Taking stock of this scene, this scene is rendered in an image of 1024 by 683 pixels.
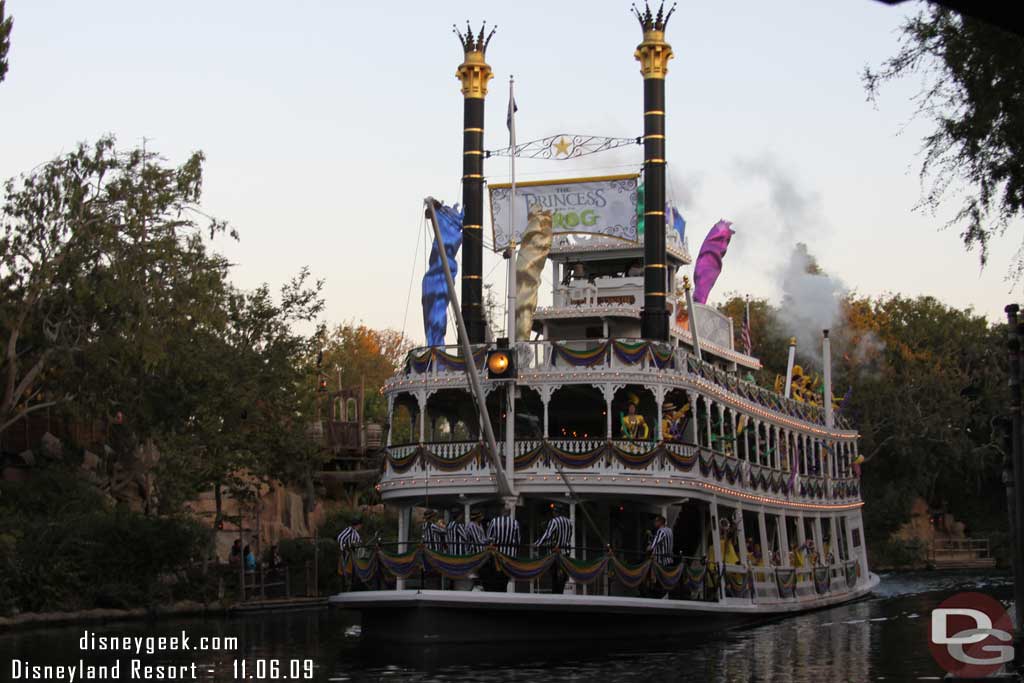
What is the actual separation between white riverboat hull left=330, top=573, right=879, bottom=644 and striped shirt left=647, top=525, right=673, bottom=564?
0.90m

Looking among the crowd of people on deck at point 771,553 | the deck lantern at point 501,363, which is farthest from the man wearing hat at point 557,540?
the crowd of people on deck at point 771,553

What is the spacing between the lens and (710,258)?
122 feet

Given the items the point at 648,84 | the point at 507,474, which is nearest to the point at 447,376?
the point at 507,474

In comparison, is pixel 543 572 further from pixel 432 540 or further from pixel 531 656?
pixel 432 540

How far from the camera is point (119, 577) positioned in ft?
114

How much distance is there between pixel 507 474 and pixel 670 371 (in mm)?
4066

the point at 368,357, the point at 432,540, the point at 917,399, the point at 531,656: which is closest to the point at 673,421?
the point at 432,540

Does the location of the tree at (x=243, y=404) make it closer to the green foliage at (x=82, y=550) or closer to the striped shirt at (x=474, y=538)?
the green foliage at (x=82, y=550)

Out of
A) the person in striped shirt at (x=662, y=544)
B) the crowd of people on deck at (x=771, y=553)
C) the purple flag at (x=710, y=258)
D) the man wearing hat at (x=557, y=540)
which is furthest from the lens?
the purple flag at (x=710, y=258)

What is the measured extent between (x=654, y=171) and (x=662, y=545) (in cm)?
934

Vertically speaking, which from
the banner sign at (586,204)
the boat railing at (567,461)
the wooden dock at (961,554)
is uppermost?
the banner sign at (586,204)

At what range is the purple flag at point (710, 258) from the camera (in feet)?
121

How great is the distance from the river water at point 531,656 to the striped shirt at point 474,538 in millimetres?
2007

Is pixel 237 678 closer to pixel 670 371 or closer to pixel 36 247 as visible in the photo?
pixel 670 371
